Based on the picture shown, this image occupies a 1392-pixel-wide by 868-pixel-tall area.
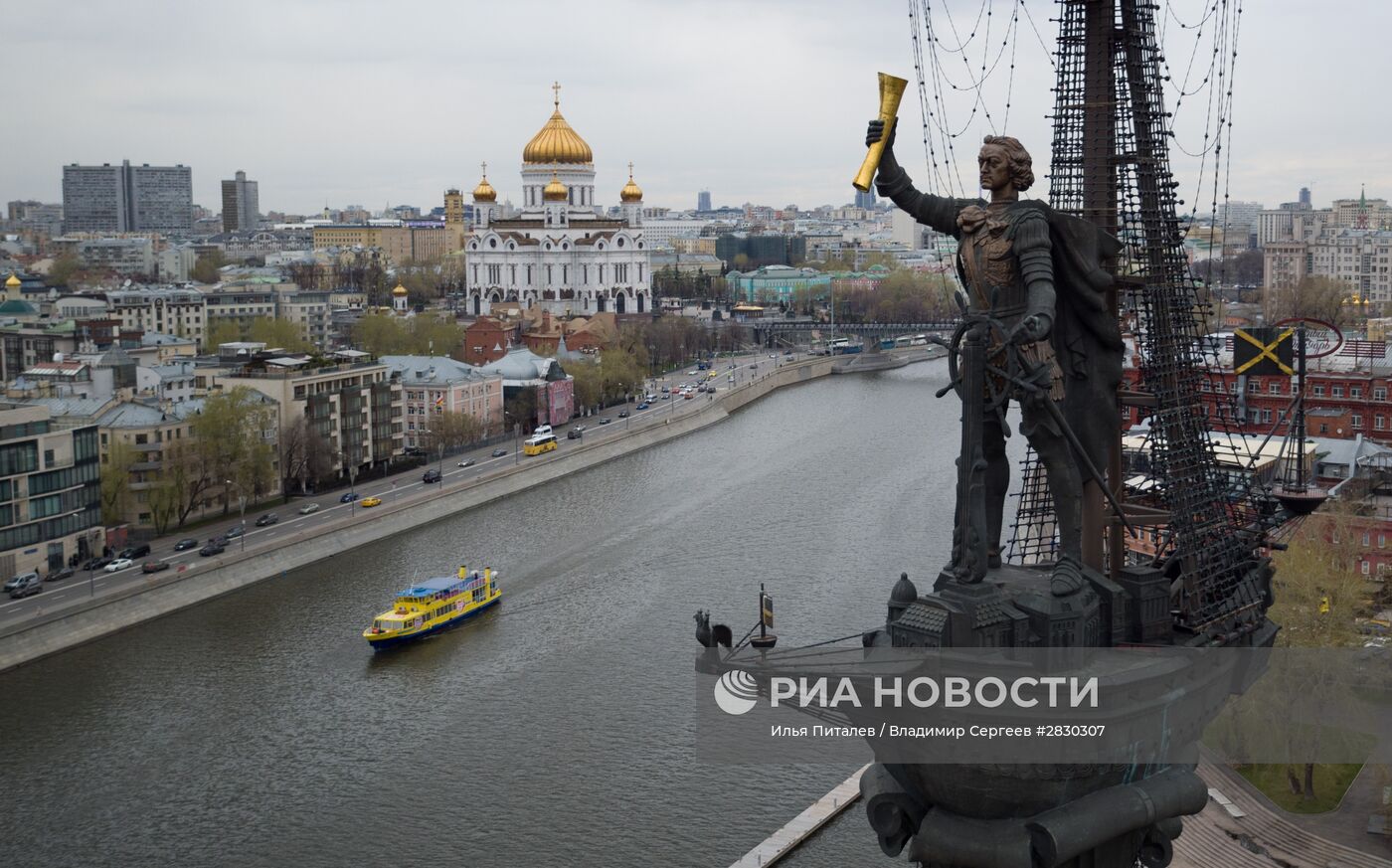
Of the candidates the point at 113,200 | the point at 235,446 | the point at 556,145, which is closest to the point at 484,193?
the point at 556,145

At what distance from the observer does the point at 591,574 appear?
2333 cm

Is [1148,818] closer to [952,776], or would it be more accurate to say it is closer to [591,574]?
[952,776]

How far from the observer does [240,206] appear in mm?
152875

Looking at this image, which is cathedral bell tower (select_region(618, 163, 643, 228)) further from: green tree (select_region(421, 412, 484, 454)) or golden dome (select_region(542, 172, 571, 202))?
green tree (select_region(421, 412, 484, 454))

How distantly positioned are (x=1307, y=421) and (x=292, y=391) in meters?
17.7

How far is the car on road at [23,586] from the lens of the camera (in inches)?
805

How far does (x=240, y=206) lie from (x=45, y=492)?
5391 inches

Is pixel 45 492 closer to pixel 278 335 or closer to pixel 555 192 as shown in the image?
pixel 278 335

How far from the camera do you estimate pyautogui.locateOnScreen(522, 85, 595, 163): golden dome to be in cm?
6344

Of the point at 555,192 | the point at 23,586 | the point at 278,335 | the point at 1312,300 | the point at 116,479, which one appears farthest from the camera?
the point at 555,192

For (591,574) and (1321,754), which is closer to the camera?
(1321,754)

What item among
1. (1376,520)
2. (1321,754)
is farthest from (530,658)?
(1376,520)

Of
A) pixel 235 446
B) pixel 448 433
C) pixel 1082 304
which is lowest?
pixel 448 433

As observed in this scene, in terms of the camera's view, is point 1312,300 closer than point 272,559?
No
